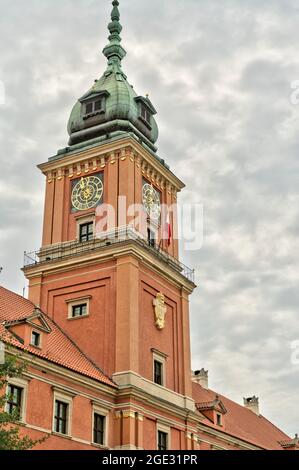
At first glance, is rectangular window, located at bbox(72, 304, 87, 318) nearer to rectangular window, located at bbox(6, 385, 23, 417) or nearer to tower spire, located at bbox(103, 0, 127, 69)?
rectangular window, located at bbox(6, 385, 23, 417)

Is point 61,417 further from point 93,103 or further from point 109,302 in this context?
point 93,103

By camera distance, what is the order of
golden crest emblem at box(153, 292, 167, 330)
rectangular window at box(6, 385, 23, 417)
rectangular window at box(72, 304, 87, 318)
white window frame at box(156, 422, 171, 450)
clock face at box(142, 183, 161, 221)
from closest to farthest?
rectangular window at box(6, 385, 23, 417), white window frame at box(156, 422, 171, 450), rectangular window at box(72, 304, 87, 318), golden crest emblem at box(153, 292, 167, 330), clock face at box(142, 183, 161, 221)

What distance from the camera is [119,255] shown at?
39.2 meters

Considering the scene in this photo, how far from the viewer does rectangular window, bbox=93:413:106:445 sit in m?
34.7

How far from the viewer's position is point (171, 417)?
39.2 meters

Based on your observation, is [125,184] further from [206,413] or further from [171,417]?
[206,413]

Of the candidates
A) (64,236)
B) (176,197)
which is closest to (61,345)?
(64,236)

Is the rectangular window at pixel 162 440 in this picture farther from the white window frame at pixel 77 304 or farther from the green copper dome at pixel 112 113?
the green copper dome at pixel 112 113

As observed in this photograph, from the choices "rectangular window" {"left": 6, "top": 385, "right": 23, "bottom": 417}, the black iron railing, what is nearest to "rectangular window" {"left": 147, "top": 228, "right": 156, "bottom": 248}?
the black iron railing

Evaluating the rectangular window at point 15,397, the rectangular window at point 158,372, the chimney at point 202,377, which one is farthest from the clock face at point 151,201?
the chimney at point 202,377

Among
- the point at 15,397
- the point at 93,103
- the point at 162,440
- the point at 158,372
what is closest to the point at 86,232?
the point at 158,372

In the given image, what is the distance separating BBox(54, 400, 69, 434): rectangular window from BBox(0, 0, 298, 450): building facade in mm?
62

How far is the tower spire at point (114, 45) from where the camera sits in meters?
49.6
